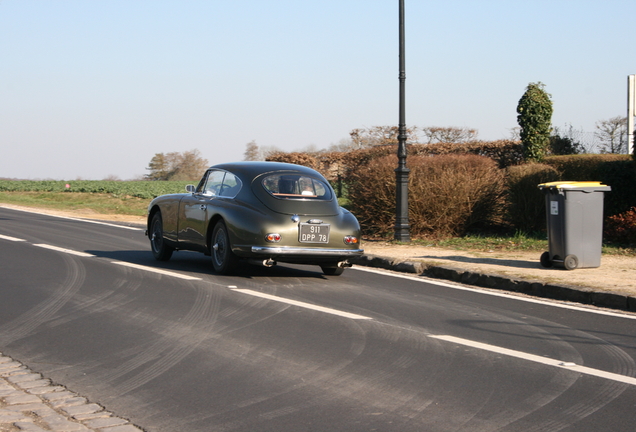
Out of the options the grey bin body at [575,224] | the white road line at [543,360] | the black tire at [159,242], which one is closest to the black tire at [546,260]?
the grey bin body at [575,224]

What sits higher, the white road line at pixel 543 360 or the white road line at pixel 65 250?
the white road line at pixel 65 250

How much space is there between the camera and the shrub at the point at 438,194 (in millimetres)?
17250

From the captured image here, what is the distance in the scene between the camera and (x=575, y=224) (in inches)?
444

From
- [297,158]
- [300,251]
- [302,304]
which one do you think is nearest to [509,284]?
[300,251]

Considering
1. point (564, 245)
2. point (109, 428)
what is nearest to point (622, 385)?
point (109, 428)

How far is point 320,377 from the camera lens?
17.8ft

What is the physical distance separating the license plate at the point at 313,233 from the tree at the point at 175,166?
99499mm

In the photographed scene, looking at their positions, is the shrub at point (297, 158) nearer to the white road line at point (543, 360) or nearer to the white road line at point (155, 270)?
→ the white road line at point (155, 270)

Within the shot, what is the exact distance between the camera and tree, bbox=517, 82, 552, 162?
22.1 m

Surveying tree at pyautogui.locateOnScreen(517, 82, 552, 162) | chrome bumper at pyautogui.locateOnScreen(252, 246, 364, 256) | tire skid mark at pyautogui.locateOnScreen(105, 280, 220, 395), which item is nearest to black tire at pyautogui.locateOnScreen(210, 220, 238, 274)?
chrome bumper at pyautogui.locateOnScreen(252, 246, 364, 256)

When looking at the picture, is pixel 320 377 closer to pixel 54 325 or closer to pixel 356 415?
pixel 356 415

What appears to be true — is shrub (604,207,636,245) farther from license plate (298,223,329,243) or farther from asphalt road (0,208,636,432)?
license plate (298,223,329,243)

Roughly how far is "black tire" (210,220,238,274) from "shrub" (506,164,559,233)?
8851 mm

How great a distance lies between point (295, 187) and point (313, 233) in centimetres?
90
